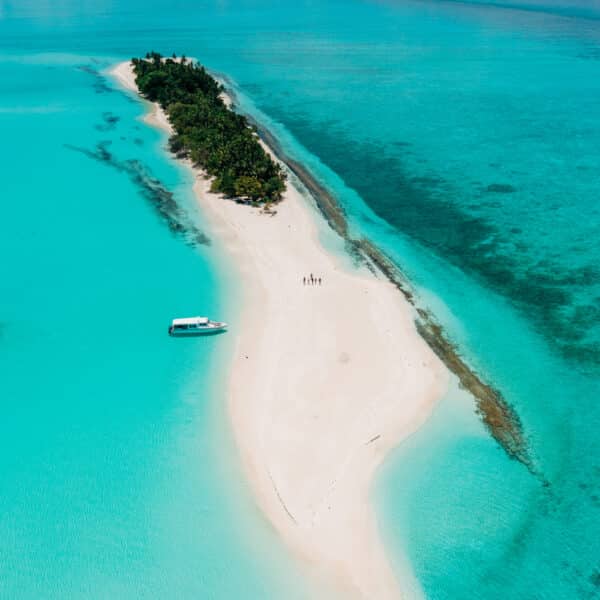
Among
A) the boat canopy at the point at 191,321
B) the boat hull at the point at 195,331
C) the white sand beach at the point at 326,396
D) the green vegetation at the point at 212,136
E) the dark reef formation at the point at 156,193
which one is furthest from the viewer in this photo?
the green vegetation at the point at 212,136

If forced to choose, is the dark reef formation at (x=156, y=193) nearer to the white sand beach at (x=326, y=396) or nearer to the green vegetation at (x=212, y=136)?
the green vegetation at (x=212, y=136)

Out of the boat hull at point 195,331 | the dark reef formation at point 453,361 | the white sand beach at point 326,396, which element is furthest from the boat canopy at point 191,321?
the dark reef formation at point 453,361

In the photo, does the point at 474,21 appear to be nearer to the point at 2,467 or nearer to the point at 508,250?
the point at 508,250

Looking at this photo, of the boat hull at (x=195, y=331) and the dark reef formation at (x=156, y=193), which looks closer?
the boat hull at (x=195, y=331)

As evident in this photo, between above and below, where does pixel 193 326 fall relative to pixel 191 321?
below

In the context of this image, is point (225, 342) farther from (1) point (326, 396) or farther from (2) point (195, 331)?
(1) point (326, 396)

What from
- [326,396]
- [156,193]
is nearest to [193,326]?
[326,396]

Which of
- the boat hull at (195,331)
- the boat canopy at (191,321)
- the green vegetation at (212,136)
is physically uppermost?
the green vegetation at (212,136)
